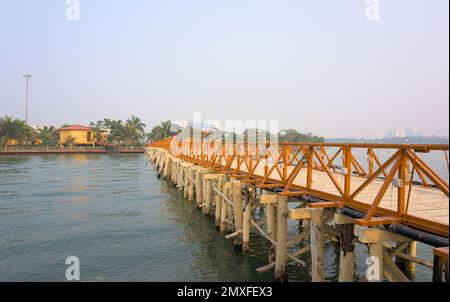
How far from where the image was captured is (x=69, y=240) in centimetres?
1400

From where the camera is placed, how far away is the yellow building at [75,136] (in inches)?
3511

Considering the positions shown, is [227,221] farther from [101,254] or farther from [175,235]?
[101,254]

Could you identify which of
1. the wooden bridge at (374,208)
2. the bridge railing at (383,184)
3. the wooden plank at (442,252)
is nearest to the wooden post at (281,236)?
the wooden bridge at (374,208)

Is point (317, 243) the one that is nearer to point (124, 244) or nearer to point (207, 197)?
point (124, 244)

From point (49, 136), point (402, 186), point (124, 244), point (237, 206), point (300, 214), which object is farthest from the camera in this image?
point (49, 136)

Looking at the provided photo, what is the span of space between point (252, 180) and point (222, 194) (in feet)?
8.61

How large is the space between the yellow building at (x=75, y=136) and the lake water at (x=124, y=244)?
234ft

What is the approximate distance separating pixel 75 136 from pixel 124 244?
283 ft

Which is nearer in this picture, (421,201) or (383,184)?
(383,184)

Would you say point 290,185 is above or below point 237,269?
above

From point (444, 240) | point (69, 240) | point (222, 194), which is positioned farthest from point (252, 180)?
point (69, 240)

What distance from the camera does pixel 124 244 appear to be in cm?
1342

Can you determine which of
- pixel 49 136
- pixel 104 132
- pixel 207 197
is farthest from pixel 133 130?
pixel 207 197

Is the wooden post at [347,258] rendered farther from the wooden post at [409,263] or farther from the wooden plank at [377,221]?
the wooden post at [409,263]
